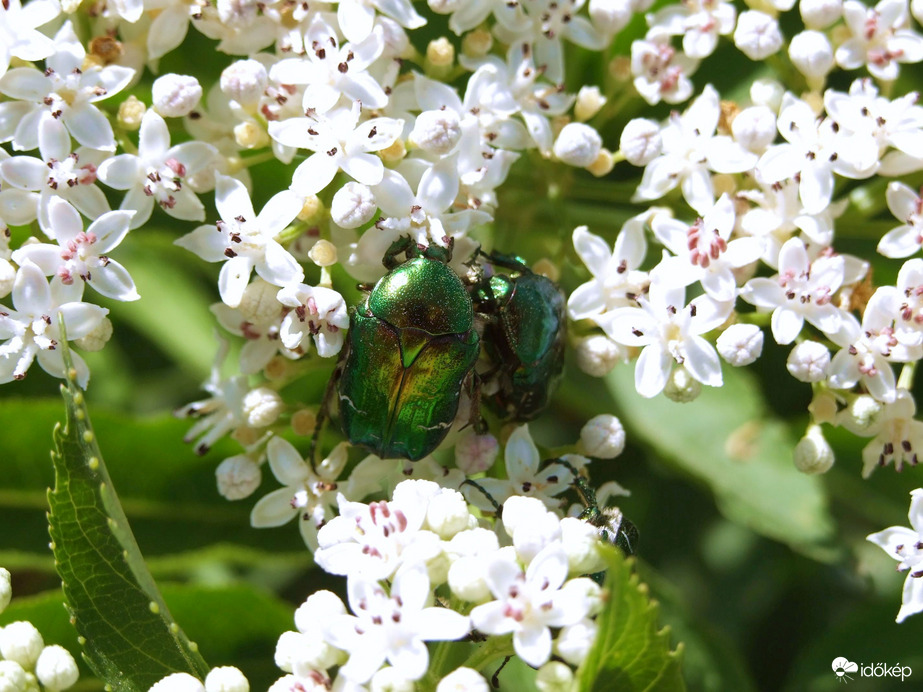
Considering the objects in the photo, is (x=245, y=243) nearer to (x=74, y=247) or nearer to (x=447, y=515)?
(x=74, y=247)

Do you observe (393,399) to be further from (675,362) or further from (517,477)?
(675,362)

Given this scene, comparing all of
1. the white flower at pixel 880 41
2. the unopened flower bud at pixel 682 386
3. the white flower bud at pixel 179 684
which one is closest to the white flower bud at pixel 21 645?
the white flower bud at pixel 179 684

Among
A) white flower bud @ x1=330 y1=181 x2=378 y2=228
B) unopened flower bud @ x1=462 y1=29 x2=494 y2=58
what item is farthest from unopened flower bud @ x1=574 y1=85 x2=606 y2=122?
white flower bud @ x1=330 y1=181 x2=378 y2=228

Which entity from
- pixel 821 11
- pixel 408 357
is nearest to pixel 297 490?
pixel 408 357

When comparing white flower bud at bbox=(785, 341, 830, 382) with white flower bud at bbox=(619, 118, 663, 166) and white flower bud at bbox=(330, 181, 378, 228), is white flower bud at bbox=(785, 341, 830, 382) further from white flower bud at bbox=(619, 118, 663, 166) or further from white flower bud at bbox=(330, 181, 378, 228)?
white flower bud at bbox=(330, 181, 378, 228)

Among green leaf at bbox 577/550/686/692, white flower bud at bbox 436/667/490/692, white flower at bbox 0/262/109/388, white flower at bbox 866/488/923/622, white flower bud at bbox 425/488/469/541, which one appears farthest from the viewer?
white flower at bbox 866/488/923/622
